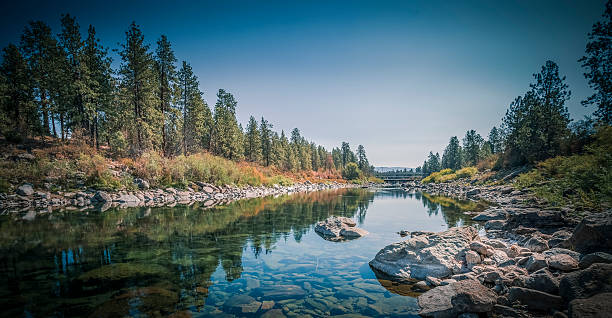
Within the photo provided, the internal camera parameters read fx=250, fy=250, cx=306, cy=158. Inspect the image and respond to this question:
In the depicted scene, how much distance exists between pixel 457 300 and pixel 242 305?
4.05 meters

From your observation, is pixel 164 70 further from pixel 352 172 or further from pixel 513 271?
pixel 352 172

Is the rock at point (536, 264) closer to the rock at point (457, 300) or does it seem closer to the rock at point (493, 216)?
the rock at point (457, 300)

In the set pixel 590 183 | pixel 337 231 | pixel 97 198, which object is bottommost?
pixel 337 231

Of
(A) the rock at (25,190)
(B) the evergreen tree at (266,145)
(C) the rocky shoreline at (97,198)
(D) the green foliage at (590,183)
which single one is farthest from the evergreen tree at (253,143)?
(D) the green foliage at (590,183)

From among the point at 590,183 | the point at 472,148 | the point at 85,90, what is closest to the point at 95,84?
the point at 85,90

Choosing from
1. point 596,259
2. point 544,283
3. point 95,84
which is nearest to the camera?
point 544,283

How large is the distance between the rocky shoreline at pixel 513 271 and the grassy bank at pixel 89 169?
76.9 ft

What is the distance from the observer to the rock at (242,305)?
481 cm

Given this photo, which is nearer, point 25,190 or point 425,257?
point 425,257

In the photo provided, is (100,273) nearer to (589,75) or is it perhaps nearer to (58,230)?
(58,230)

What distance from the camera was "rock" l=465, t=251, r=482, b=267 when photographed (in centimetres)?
671

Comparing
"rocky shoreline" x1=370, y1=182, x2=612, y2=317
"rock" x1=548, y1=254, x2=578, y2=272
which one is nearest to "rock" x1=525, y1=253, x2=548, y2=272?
"rocky shoreline" x1=370, y1=182, x2=612, y2=317

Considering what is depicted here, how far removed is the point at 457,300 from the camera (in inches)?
176

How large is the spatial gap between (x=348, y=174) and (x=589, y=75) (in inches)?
3514
